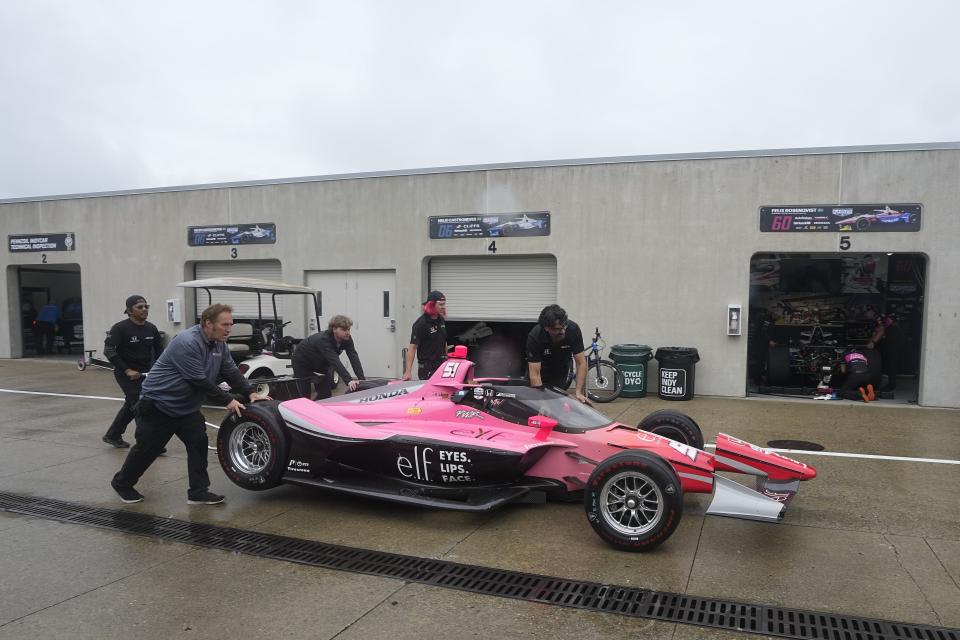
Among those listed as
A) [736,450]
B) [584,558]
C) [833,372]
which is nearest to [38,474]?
[584,558]

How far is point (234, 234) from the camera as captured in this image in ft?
48.1

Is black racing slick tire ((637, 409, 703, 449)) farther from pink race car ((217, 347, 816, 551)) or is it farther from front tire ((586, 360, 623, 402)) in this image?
front tire ((586, 360, 623, 402))

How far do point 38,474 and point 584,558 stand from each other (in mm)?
5405

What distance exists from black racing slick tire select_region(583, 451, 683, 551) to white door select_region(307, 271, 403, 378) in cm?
927

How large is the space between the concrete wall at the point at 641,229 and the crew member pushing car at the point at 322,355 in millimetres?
5847

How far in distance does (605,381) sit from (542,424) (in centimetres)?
675

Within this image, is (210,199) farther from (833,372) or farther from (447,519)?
(833,372)

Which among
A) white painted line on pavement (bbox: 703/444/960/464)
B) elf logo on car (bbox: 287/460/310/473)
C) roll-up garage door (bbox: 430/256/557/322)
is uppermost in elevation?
roll-up garage door (bbox: 430/256/557/322)

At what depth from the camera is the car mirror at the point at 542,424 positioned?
5004mm

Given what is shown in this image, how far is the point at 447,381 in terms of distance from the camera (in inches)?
216

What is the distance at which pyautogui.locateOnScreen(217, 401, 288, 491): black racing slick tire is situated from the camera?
532 centimetres

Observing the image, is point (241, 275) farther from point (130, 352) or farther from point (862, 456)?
point (862, 456)

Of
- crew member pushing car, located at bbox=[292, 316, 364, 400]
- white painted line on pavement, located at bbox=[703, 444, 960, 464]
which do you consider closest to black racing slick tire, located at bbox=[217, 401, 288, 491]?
crew member pushing car, located at bbox=[292, 316, 364, 400]

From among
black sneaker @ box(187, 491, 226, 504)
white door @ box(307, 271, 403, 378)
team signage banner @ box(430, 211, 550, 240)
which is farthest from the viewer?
white door @ box(307, 271, 403, 378)
